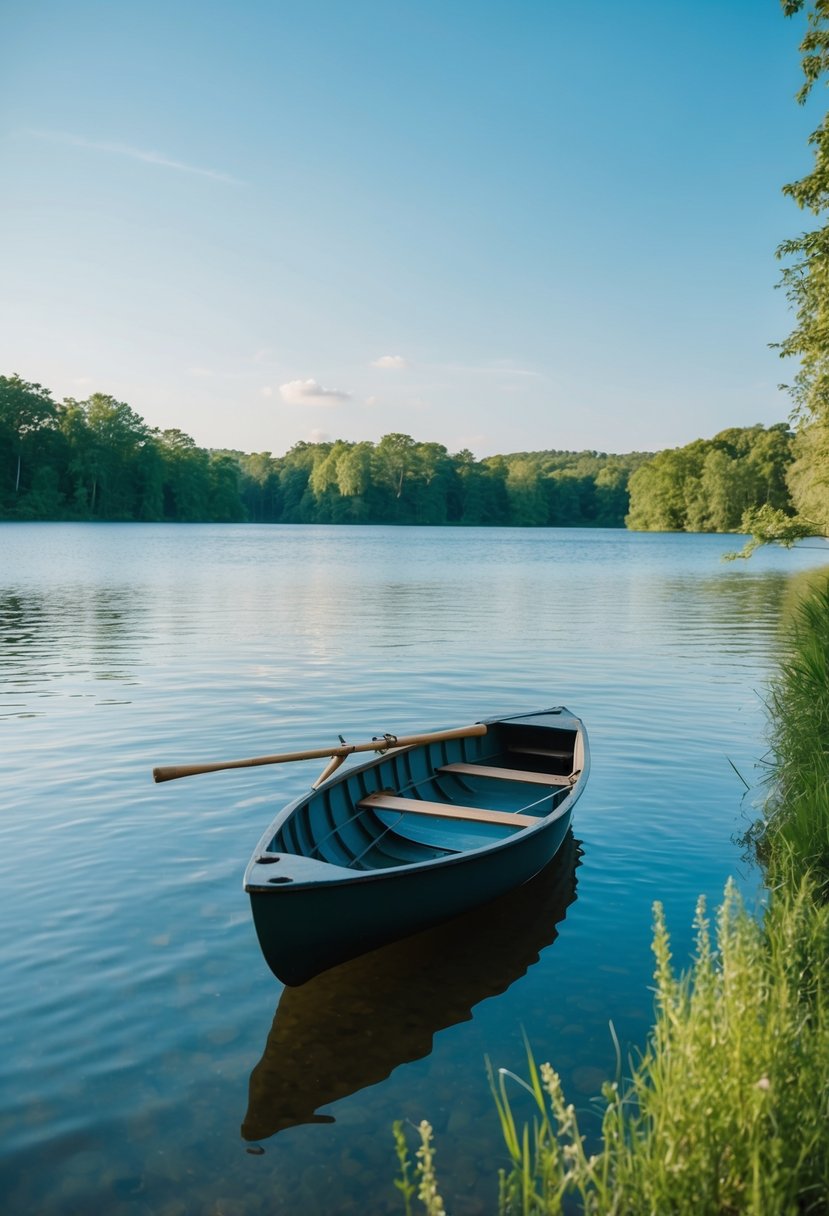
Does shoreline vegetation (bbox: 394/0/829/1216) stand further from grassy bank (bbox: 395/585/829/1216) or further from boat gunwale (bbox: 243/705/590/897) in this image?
boat gunwale (bbox: 243/705/590/897)

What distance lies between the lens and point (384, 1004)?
20.1 ft

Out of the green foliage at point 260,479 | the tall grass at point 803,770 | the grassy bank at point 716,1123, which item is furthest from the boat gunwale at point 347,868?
the green foliage at point 260,479

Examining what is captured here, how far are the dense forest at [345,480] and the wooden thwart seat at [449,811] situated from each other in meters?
74.9

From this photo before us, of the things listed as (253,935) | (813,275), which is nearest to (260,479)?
(813,275)

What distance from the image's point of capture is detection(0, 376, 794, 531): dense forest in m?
101

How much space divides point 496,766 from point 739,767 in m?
3.28

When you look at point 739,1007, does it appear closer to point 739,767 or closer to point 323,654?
point 739,767

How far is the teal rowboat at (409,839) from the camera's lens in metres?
5.67

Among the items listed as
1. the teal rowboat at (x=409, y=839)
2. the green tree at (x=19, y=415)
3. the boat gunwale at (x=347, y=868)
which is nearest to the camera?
the boat gunwale at (x=347, y=868)

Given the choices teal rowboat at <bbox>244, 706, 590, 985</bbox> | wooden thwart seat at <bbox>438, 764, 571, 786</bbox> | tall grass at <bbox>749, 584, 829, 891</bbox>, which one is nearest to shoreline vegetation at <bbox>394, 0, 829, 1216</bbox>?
teal rowboat at <bbox>244, 706, 590, 985</bbox>

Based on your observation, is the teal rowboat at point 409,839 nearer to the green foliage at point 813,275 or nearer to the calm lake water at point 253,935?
the calm lake water at point 253,935

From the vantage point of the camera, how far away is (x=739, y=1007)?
3336 mm

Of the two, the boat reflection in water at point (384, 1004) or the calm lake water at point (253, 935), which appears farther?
the boat reflection in water at point (384, 1004)

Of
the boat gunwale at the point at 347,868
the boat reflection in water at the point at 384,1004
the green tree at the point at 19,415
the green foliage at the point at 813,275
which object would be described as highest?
the green tree at the point at 19,415
